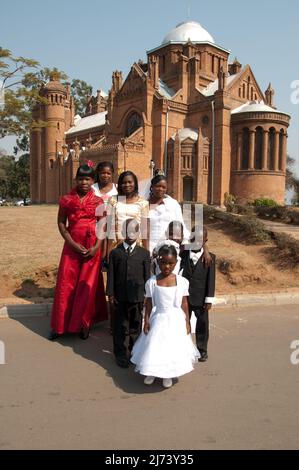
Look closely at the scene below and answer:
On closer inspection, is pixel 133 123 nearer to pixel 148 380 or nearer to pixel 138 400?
pixel 148 380

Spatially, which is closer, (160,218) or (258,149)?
(160,218)

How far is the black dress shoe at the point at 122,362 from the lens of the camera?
13.0ft

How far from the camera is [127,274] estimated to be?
13.7 feet

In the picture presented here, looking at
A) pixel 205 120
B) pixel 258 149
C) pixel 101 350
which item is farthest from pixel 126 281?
pixel 205 120

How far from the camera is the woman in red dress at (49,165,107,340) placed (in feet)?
15.7

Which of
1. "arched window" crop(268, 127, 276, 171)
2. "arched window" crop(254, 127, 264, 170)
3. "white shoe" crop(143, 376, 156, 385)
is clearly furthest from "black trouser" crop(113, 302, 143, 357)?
Result: "arched window" crop(268, 127, 276, 171)

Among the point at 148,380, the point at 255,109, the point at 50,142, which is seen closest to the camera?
the point at 148,380

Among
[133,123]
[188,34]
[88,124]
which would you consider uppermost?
[188,34]

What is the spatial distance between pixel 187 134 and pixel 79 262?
32.4 metres

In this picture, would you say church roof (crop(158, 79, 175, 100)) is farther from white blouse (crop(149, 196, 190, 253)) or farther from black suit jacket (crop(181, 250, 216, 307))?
black suit jacket (crop(181, 250, 216, 307))

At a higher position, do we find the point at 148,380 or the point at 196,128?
the point at 196,128

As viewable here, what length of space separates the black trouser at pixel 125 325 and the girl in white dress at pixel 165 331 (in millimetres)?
365

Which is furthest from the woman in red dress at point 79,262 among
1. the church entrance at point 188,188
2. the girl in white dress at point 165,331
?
the church entrance at point 188,188

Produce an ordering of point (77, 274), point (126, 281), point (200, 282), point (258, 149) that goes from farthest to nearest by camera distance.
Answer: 1. point (258, 149)
2. point (77, 274)
3. point (200, 282)
4. point (126, 281)
